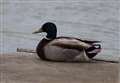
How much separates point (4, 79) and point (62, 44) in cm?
123

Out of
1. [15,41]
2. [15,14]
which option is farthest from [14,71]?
[15,14]

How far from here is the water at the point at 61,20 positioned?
6.84 metres

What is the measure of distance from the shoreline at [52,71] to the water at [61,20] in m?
1.64

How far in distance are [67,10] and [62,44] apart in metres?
5.07

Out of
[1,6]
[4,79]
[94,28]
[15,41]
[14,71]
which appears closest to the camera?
[4,79]

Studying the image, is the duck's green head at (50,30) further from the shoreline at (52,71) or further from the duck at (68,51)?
the shoreline at (52,71)

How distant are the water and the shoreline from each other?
164 cm

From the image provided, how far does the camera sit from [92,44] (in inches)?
175

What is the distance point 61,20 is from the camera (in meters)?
8.52

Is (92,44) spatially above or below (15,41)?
above

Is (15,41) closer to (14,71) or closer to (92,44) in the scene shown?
(92,44)

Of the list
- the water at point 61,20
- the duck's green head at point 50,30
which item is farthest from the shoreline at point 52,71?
the water at point 61,20

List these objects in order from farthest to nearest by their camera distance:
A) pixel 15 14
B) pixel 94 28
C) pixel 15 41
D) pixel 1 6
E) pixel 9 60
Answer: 1. pixel 1 6
2. pixel 15 14
3. pixel 94 28
4. pixel 15 41
5. pixel 9 60

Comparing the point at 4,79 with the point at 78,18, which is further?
the point at 78,18
